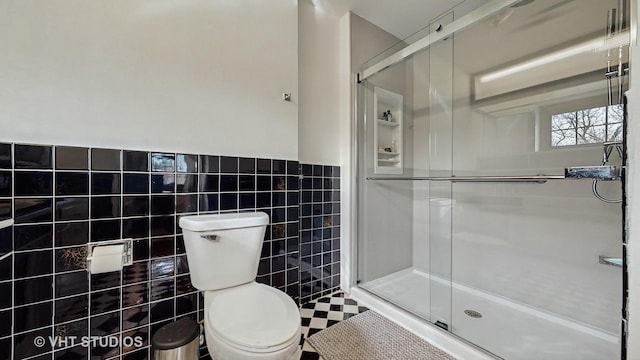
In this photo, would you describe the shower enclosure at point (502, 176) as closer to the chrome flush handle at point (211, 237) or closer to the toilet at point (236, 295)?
the toilet at point (236, 295)

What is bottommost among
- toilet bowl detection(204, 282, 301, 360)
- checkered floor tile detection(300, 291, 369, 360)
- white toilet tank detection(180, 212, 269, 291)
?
checkered floor tile detection(300, 291, 369, 360)

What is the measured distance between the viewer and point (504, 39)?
6.68ft

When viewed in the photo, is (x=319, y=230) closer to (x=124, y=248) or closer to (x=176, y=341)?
(x=176, y=341)

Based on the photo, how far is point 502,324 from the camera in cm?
171

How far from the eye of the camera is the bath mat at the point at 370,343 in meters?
1.40

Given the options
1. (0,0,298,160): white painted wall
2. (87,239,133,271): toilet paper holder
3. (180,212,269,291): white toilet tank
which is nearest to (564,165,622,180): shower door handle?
(180,212,269,291): white toilet tank

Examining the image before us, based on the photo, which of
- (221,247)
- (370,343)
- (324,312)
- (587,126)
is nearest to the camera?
(221,247)

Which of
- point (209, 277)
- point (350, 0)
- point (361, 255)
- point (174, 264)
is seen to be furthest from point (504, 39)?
point (174, 264)

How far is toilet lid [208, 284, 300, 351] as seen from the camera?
923 millimetres

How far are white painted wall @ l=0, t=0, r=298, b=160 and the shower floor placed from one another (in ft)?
4.75

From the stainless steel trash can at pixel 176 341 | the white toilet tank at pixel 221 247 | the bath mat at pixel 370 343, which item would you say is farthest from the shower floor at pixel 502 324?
the stainless steel trash can at pixel 176 341

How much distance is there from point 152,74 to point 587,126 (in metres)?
2.63

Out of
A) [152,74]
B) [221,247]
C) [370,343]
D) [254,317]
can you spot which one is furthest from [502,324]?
[152,74]

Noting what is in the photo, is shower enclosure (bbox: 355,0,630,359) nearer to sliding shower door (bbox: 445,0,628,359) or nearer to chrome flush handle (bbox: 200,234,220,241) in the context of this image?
sliding shower door (bbox: 445,0,628,359)
